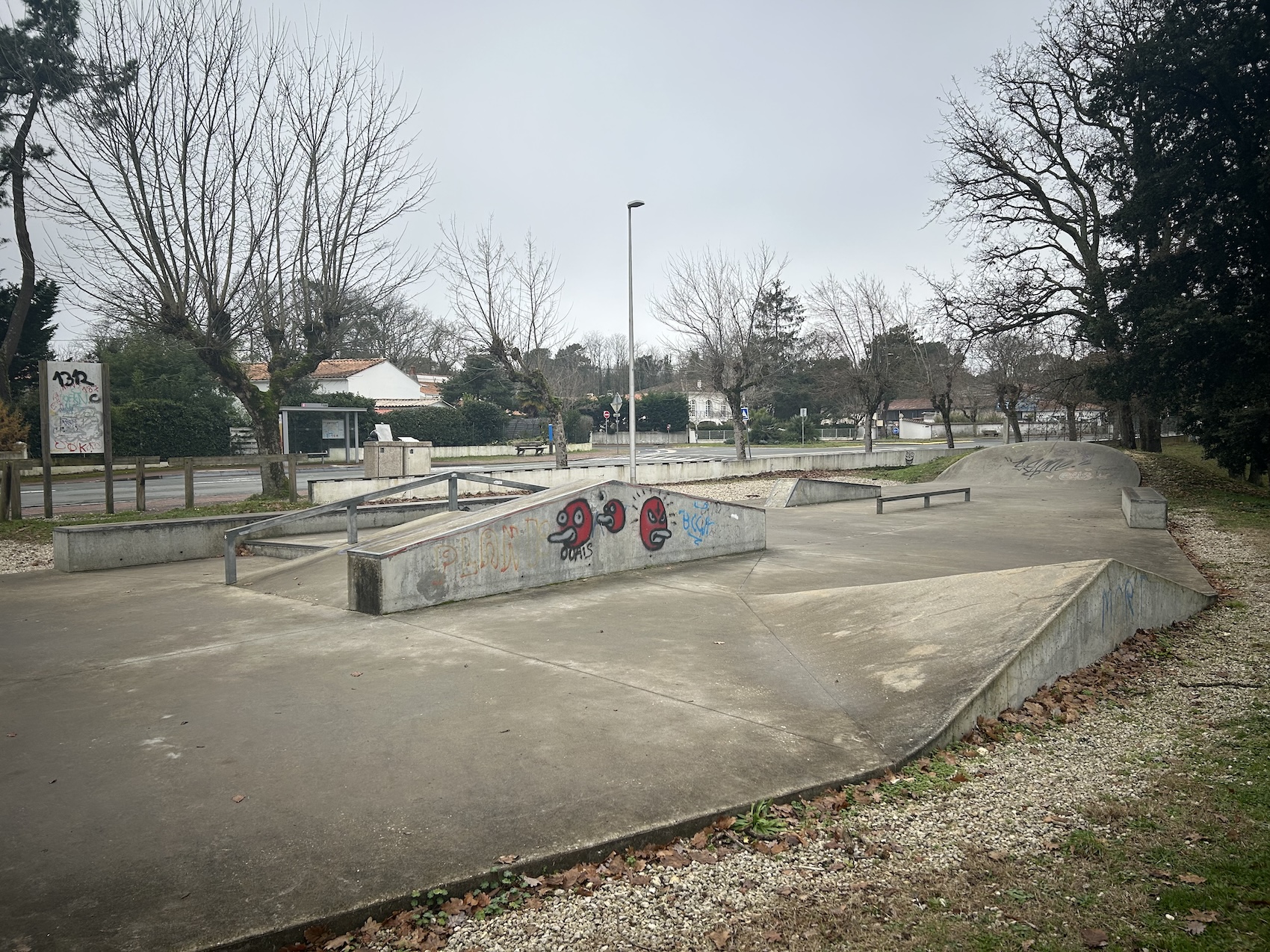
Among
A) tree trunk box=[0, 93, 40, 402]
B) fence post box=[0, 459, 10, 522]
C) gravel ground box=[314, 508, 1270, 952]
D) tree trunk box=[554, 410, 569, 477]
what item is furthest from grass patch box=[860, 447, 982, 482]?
tree trunk box=[0, 93, 40, 402]

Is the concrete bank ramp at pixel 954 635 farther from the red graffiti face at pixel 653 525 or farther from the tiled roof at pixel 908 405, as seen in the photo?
the tiled roof at pixel 908 405

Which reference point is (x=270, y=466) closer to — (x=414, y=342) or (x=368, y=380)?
(x=368, y=380)

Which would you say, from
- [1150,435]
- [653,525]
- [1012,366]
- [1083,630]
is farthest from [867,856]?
[1012,366]

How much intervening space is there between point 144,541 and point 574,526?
648 cm

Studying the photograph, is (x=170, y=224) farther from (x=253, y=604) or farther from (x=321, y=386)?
(x=321, y=386)

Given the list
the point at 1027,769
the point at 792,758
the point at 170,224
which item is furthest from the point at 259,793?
the point at 170,224

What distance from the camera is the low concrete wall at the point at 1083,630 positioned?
5.01 m

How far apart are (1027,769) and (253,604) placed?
7334 millimetres

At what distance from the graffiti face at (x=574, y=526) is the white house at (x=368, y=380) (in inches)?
1690

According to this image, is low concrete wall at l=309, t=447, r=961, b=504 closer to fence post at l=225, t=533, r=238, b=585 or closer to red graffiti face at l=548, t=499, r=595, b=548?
red graffiti face at l=548, t=499, r=595, b=548

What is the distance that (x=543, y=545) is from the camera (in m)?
8.95

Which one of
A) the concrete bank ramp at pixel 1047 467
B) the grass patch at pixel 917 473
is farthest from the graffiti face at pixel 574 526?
the grass patch at pixel 917 473

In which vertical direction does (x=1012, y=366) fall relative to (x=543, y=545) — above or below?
above

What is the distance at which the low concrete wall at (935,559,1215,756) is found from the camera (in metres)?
5.01
